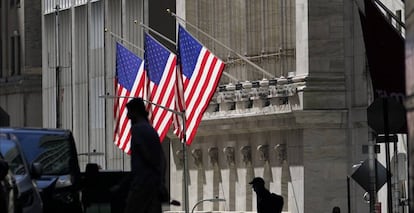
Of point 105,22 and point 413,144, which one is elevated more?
point 105,22

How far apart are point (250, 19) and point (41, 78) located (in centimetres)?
3100

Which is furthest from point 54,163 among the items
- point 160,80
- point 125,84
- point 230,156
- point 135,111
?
point 230,156

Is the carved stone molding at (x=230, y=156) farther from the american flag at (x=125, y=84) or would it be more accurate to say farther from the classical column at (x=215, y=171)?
the american flag at (x=125, y=84)

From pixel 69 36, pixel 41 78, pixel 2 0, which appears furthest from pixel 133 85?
pixel 2 0

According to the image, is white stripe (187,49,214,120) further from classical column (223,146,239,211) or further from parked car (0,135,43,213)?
parked car (0,135,43,213)

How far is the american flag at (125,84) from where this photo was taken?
55531 mm

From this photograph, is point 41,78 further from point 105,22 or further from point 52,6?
point 105,22

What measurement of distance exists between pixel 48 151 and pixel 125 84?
110 feet

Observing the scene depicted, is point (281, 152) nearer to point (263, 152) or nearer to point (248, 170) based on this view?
point (263, 152)

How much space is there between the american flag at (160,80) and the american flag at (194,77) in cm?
234

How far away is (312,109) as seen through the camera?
168 feet

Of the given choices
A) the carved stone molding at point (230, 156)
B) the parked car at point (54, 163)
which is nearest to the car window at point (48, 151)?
the parked car at point (54, 163)

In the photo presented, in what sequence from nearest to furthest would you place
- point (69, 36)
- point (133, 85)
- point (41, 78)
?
point (133, 85) → point (69, 36) → point (41, 78)

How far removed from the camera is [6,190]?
18812 mm
